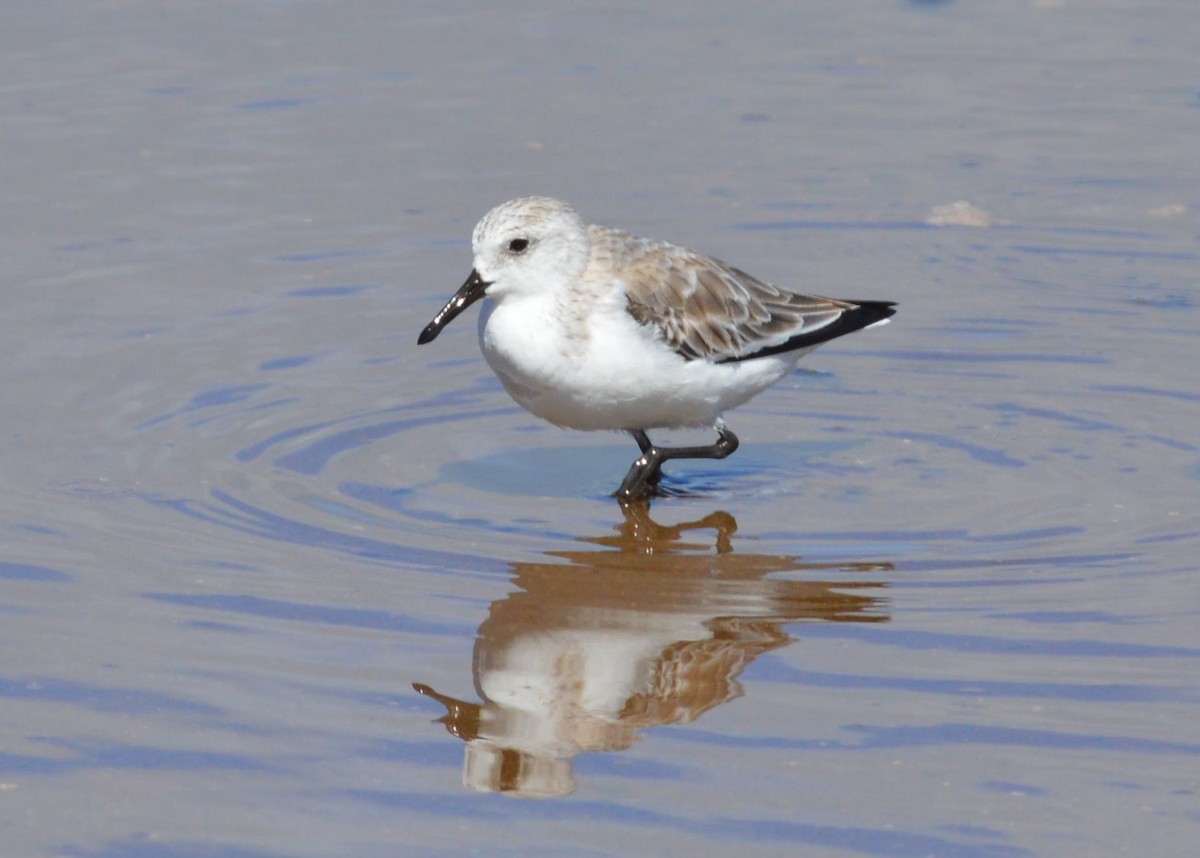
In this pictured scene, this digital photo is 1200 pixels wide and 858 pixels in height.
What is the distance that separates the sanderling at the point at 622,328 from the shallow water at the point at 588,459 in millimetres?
382

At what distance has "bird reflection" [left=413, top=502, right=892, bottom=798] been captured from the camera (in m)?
5.46

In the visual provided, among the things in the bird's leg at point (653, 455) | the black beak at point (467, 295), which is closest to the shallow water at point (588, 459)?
the bird's leg at point (653, 455)

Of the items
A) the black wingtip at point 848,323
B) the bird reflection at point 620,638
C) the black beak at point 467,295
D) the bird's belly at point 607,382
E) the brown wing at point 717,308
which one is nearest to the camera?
the bird reflection at point 620,638

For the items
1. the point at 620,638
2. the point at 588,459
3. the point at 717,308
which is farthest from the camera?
the point at 588,459

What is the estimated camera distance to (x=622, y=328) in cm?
752

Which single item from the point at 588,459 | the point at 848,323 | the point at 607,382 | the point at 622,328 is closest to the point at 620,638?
the point at 607,382

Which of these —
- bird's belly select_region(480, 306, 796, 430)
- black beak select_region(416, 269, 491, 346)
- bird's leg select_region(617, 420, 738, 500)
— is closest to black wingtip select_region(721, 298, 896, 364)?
bird's belly select_region(480, 306, 796, 430)

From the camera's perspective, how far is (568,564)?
22.9ft

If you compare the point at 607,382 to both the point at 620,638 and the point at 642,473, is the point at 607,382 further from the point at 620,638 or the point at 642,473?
the point at 620,638

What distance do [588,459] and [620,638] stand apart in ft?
7.56

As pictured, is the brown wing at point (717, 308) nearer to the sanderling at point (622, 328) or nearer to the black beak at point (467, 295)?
the sanderling at point (622, 328)

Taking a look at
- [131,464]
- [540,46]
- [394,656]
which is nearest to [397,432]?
[131,464]

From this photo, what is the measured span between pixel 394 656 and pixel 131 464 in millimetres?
2246

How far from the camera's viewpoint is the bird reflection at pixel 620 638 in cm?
546
